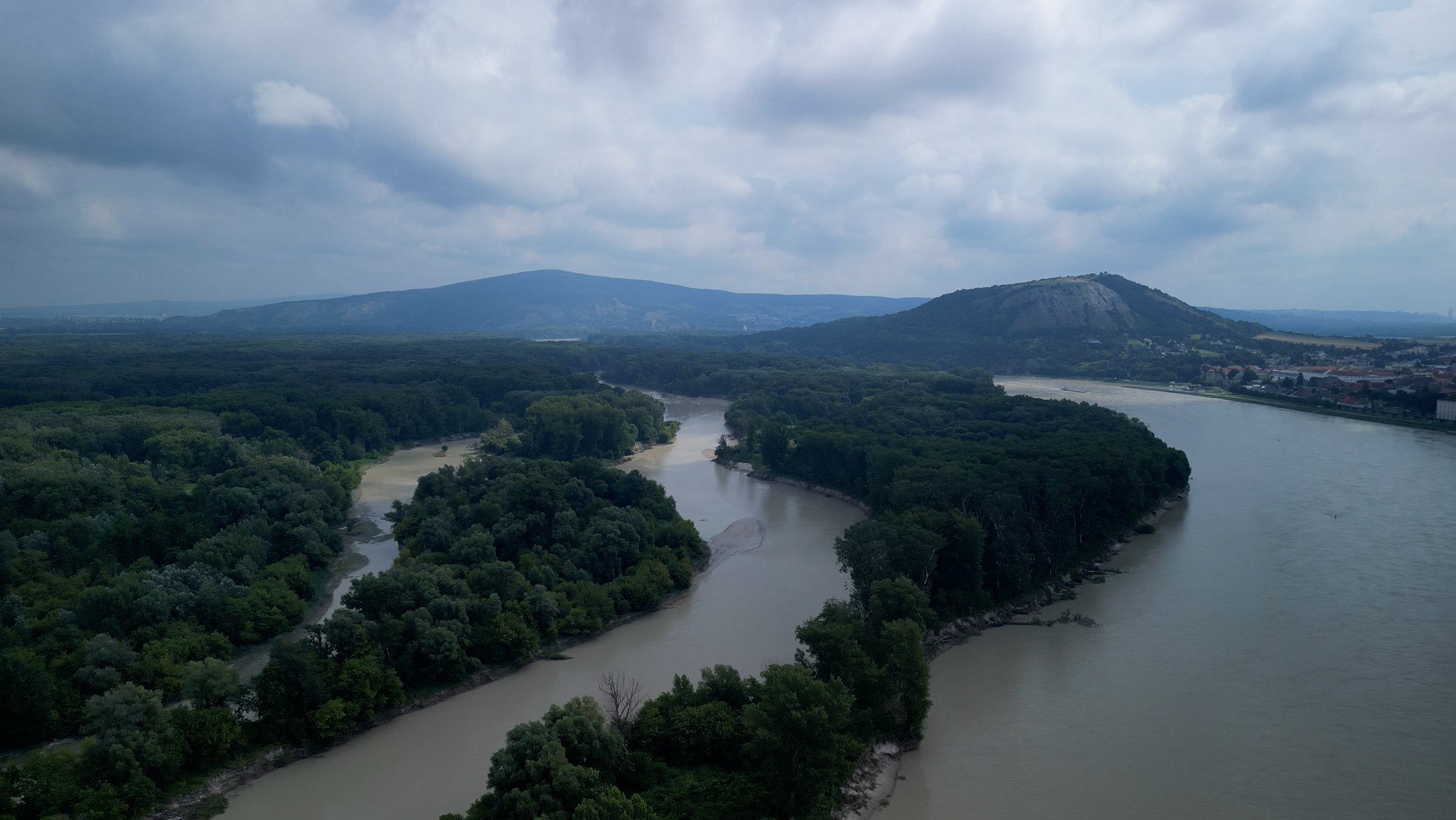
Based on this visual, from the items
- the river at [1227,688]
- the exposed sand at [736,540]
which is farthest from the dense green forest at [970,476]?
the exposed sand at [736,540]

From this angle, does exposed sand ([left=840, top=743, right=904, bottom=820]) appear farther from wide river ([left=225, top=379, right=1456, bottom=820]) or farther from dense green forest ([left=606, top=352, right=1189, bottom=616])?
dense green forest ([left=606, top=352, right=1189, bottom=616])

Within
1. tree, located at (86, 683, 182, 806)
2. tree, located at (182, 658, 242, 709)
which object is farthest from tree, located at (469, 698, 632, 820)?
tree, located at (182, 658, 242, 709)

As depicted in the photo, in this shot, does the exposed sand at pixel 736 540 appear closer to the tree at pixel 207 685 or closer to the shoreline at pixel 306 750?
the shoreline at pixel 306 750

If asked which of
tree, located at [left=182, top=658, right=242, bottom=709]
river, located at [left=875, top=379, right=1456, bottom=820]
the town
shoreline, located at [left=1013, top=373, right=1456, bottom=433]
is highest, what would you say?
the town

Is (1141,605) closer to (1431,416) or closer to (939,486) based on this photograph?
(939,486)

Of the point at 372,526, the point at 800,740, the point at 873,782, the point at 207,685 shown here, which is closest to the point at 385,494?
the point at 372,526

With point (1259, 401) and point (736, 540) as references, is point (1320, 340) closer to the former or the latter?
point (1259, 401)
